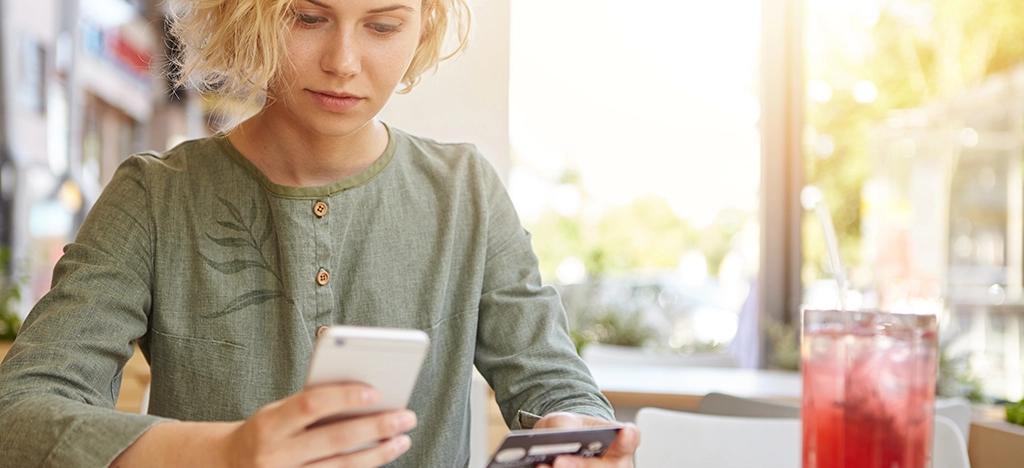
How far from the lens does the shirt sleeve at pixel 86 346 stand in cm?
80

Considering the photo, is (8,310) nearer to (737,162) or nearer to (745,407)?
(745,407)

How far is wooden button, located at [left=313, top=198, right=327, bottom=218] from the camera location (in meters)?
1.15

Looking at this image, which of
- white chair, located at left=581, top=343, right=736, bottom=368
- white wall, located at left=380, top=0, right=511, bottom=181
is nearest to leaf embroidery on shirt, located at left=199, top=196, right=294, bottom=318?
white wall, located at left=380, top=0, right=511, bottom=181

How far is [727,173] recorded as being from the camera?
14.3 feet

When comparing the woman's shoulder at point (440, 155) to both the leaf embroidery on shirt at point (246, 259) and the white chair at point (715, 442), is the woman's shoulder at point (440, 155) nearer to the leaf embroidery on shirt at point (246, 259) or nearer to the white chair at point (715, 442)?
the leaf embroidery on shirt at point (246, 259)

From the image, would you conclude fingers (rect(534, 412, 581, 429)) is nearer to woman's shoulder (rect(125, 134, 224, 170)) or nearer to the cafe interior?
woman's shoulder (rect(125, 134, 224, 170))

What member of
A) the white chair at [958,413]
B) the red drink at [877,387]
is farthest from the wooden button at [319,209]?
the white chair at [958,413]

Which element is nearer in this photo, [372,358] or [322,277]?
[372,358]

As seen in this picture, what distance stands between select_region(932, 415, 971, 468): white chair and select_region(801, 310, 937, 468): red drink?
644 mm

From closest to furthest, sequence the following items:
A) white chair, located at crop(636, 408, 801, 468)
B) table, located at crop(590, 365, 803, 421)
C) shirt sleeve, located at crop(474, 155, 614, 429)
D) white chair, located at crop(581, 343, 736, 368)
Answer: shirt sleeve, located at crop(474, 155, 614, 429), white chair, located at crop(636, 408, 801, 468), table, located at crop(590, 365, 803, 421), white chair, located at crop(581, 343, 736, 368)

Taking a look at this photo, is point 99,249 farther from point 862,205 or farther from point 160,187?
point 862,205

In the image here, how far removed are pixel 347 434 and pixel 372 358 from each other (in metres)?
0.08

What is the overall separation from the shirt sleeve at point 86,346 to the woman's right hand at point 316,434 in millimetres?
187

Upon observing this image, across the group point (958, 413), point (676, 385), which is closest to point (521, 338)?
point (958, 413)
